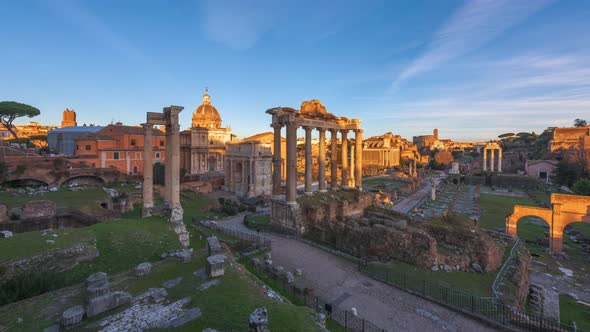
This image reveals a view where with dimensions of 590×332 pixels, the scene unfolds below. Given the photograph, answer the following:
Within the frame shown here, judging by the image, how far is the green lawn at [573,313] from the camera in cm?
1191

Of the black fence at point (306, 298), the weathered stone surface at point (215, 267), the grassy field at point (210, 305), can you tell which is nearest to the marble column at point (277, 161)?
the black fence at point (306, 298)

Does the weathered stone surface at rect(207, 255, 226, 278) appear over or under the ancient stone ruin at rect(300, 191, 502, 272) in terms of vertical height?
over

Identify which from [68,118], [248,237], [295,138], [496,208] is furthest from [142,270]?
[68,118]

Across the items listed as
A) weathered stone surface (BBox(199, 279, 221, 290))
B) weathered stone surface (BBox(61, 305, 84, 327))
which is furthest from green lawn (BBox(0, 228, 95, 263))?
weathered stone surface (BBox(199, 279, 221, 290))

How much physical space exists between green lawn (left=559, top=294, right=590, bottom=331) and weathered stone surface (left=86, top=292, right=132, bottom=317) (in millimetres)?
17236

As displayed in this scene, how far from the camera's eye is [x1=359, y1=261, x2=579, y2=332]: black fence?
8.78 m

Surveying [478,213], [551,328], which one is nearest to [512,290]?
[551,328]

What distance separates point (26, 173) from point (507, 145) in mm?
142097

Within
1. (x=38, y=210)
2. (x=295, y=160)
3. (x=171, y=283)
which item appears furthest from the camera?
(x=295, y=160)

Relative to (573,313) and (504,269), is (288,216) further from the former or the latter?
(573,313)

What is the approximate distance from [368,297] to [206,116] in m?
57.3

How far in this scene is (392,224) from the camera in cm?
1722

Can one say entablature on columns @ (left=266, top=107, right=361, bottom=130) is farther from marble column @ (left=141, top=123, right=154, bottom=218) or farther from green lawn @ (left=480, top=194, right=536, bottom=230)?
green lawn @ (left=480, top=194, right=536, bottom=230)

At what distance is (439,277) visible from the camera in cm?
1255
